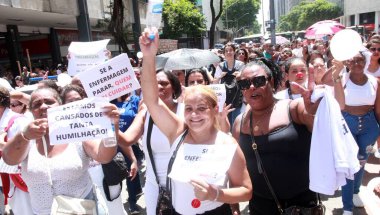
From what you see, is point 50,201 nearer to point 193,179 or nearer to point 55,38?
point 193,179

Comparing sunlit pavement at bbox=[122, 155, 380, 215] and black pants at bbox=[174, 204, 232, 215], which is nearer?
black pants at bbox=[174, 204, 232, 215]

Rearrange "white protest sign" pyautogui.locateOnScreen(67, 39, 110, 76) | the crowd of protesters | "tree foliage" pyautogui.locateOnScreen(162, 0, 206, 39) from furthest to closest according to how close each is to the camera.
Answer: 1. "tree foliage" pyautogui.locateOnScreen(162, 0, 206, 39)
2. "white protest sign" pyautogui.locateOnScreen(67, 39, 110, 76)
3. the crowd of protesters

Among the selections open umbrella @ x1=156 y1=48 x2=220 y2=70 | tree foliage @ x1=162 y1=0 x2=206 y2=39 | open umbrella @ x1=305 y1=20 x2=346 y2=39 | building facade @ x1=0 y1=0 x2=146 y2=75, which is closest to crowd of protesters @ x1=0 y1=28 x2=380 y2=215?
open umbrella @ x1=156 y1=48 x2=220 y2=70

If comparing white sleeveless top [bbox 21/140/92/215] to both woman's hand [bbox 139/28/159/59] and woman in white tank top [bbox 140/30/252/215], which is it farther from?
woman's hand [bbox 139/28/159/59]

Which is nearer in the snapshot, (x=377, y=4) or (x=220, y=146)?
(x=220, y=146)

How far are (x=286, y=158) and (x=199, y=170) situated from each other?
0.70 m

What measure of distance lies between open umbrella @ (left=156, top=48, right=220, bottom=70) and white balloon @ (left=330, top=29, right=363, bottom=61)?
2.75 m

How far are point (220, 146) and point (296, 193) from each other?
75 centimetres

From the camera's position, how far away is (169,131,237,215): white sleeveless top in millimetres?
1934

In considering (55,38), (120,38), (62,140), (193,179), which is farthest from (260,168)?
(55,38)

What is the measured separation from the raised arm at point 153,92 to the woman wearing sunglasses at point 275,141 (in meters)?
0.52

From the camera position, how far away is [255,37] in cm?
4962

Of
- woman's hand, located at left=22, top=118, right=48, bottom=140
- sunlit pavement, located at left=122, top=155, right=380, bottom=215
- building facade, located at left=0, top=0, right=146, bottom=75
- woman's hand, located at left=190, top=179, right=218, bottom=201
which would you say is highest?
building facade, located at left=0, top=0, right=146, bottom=75

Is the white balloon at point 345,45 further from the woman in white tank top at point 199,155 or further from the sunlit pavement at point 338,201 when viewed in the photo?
the sunlit pavement at point 338,201
